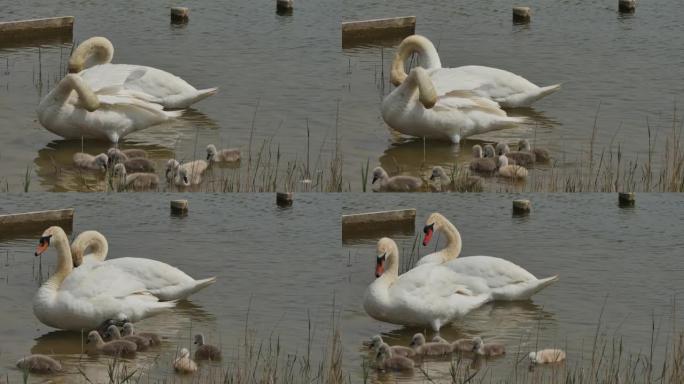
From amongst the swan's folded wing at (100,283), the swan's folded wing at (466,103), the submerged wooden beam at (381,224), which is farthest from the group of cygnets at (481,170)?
the swan's folded wing at (100,283)

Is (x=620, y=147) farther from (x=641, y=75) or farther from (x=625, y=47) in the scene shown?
(x=625, y=47)

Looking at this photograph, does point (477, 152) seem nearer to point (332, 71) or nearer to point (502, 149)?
point (502, 149)

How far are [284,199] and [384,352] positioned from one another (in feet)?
21.7

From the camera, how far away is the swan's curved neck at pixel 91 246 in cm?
1773

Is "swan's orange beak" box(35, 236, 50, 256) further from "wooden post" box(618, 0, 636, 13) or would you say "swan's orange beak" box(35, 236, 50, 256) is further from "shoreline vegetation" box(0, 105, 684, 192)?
"wooden post" box(618, 0, 636, 13)

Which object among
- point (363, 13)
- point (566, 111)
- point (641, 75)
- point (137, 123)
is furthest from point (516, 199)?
point (363, 13)

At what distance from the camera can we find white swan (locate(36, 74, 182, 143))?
18.8 metres

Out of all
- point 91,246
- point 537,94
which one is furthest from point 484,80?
point 91,246

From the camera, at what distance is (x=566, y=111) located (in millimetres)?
20625

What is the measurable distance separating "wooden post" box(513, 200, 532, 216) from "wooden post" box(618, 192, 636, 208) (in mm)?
1109

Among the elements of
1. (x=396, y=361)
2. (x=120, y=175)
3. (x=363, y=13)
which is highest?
(x=363, y=13)

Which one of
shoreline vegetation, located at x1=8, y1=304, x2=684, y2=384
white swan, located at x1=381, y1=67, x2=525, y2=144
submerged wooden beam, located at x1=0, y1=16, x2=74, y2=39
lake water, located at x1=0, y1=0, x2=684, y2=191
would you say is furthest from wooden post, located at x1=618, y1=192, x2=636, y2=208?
submerged wooden beam, located at x1=0, y1=16, x2=74, y2=39

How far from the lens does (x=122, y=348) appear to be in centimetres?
1483

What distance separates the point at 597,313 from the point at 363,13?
36.3 ft
